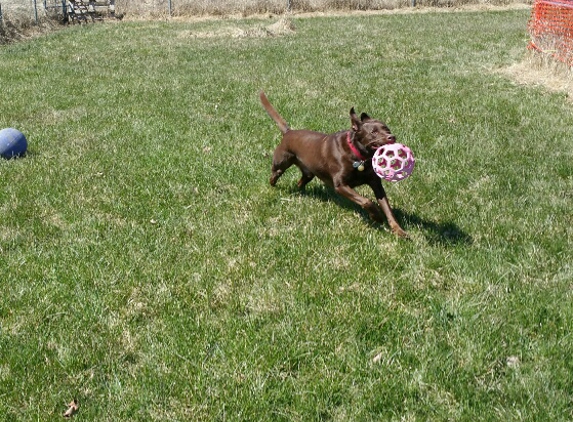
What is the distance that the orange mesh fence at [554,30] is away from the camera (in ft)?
39.7

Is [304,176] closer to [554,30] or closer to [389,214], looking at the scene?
[389,214]

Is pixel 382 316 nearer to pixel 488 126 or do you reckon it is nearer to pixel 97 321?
pixel 97 321

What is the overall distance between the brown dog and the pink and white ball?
0.11 meters

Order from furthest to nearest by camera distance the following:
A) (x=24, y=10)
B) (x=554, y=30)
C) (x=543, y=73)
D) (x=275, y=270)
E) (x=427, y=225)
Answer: (x=24, y=10), (x=554, y=30), (x=543, y=73), (x=427, y=225), (x=275, y=270)

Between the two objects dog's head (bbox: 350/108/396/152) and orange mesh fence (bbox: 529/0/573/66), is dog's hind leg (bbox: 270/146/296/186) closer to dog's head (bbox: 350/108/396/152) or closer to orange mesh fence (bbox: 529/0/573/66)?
dog's head (bbox: 350/108/396/152)

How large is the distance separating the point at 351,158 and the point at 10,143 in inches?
186

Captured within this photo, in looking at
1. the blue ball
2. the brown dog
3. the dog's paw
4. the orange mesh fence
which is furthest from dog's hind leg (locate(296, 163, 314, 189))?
the orange mesh fence

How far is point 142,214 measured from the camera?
5.96 meters

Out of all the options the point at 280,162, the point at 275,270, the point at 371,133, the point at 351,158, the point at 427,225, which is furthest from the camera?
the point at 280,162

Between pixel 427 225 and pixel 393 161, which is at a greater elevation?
pixel 393 161

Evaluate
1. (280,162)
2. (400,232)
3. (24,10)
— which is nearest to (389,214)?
(400,232)

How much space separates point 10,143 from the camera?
→ 751 cm

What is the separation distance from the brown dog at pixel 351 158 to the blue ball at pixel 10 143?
12.7 feet

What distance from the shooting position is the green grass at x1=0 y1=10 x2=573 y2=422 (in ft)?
11.0
